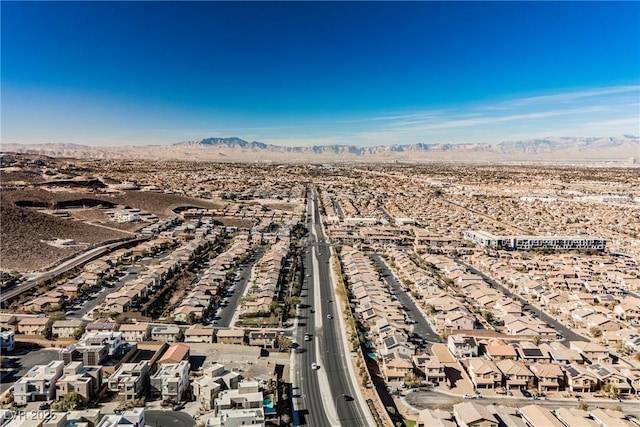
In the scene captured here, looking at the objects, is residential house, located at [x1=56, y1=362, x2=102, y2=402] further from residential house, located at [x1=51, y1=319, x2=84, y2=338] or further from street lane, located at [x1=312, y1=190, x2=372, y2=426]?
street lane, located at [x1=312, y1=190, x2=372, y2=426]

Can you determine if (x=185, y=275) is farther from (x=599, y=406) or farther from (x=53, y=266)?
(x=599, y=406)

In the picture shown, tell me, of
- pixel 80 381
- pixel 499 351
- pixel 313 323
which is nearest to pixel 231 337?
pixel 313 323

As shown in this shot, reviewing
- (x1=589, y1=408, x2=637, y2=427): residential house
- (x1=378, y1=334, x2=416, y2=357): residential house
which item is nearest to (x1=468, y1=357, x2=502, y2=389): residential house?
(x1=378, y1=334, x2=416, y2=357): residential house

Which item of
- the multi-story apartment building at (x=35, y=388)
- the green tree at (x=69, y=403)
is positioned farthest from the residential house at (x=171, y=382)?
the multi-story apartment building at (x=35, y=388)

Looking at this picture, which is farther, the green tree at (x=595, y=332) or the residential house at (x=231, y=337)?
the green tree at (x=595, y=332)

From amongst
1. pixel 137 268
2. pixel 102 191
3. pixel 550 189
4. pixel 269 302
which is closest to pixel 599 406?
pixel 269 302

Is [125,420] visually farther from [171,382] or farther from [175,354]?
[175,354]

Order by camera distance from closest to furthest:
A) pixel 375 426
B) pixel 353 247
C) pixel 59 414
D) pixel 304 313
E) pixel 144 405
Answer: pixel 59 414
pixel 375 426
pixel 144 405
pixel 304 313
pixel 353 247

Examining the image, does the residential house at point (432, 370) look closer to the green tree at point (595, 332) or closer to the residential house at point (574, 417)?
the residential house at point (574, 417)
